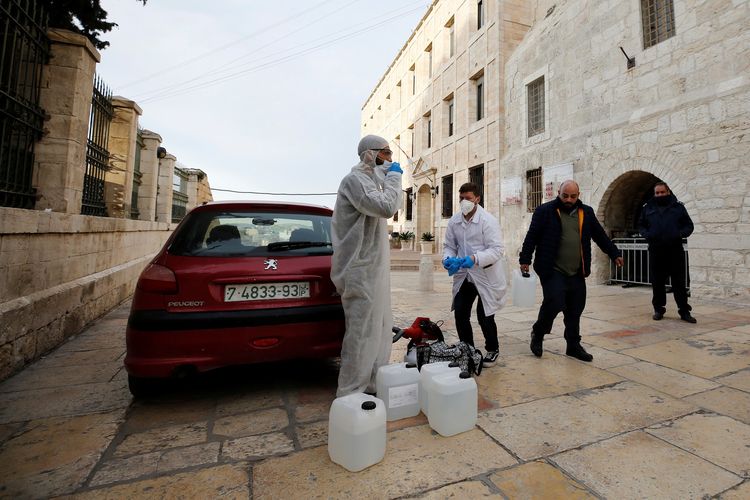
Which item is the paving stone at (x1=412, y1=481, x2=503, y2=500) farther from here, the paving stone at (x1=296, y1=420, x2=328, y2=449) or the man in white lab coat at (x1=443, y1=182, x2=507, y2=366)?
the man in white lab coat at (x1=443, y1=182, x2=507, y2=366)

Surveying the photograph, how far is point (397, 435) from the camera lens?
85.0 inches

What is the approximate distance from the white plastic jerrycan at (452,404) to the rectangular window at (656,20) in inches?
381

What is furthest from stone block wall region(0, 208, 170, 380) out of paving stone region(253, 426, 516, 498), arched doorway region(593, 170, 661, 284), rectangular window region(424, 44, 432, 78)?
rectangular window region(424, 44, 432, 78)

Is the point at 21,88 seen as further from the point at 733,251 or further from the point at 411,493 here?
the point at 733,251

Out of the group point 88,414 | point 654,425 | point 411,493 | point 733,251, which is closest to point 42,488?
point 88,414

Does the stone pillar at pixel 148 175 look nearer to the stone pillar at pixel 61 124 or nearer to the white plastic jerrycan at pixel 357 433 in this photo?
the stone pillar at pixel 61 124

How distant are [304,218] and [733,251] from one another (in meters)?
7.78

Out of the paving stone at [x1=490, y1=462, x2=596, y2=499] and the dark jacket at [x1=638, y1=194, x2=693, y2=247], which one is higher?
the dark jacket at [x1=638, y1=194, x2=693, y2=247]

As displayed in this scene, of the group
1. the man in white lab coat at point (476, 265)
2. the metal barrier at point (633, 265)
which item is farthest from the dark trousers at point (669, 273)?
the man in white lab coat at point (476, 265)

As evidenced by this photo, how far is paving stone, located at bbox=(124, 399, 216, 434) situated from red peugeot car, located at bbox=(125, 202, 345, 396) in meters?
0.16

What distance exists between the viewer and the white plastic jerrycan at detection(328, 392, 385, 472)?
179 centimetres

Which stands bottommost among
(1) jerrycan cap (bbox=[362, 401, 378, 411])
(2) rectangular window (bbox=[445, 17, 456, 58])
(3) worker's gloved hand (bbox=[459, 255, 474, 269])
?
(1) jerrycan cap (bbox=[362, 401, 378, 411])

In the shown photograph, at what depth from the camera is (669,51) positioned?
7539mm

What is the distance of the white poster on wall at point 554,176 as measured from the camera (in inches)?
399
